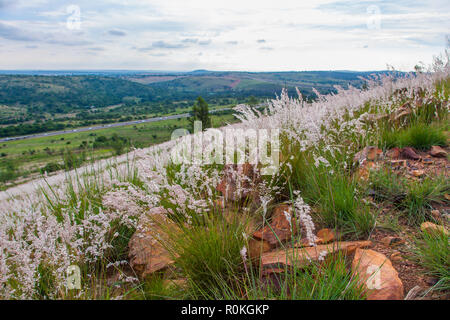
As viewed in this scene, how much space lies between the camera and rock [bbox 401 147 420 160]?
454 centimetres

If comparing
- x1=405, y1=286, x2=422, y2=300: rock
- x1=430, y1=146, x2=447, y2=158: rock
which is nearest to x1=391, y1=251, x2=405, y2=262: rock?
x1=405, y1=286, x2=422, y2=300: rock

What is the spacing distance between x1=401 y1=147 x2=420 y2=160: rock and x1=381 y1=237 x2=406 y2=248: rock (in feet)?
7.93

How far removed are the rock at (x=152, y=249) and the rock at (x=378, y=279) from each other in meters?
1.68

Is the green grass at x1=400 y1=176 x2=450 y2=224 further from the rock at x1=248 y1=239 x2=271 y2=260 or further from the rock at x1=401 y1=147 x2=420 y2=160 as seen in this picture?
the rock at x1=248 y1=239 x2=271 y2=260

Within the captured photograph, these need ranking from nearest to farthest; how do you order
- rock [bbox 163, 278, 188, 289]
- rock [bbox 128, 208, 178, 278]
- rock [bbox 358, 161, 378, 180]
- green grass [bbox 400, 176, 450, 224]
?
1. rock [bbox 163, 278, 188, 289]
2. rock [bbox 128, 208, 178, 278]
3. green grass [bbox 400, 176, 450, 224]
4. rock [bbox 358, 161, 378, 180]

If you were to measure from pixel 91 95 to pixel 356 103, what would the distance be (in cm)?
14324

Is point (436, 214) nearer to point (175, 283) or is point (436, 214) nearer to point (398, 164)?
Answer: point (398, 164)

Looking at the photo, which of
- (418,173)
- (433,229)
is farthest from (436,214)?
(418,173)

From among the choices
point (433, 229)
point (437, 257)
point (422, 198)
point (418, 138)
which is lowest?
point (437, 257)

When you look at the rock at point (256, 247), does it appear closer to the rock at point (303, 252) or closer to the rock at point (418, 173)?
the rock at point (303, 252)

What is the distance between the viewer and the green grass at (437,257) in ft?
6.79

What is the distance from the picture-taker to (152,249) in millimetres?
3008

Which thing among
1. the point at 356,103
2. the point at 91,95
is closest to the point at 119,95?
the point at 91,95

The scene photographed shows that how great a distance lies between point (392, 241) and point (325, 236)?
2.03ft
